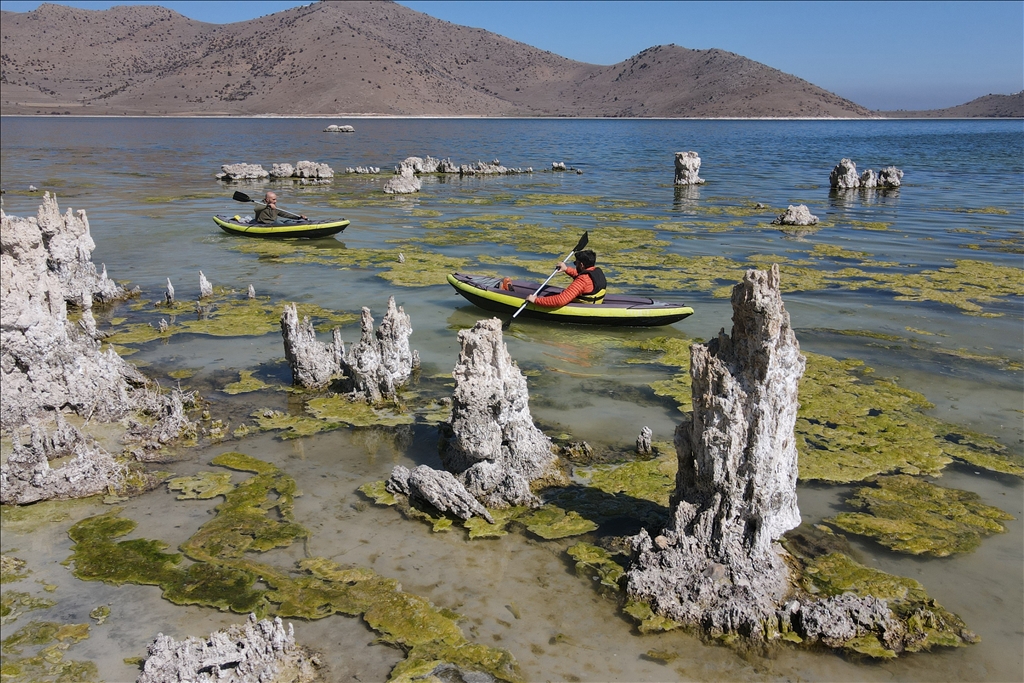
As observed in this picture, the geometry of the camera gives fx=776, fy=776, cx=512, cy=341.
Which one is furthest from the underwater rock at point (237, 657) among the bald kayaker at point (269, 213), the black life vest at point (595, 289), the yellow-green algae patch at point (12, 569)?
the bald kayaker at point (269, 213)

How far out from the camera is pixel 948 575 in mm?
7273

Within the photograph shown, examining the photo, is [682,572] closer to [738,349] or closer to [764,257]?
[738,349]

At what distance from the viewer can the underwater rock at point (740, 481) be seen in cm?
652

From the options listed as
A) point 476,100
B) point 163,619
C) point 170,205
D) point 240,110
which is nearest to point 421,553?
point 163,619

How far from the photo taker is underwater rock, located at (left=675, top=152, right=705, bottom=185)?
130ft

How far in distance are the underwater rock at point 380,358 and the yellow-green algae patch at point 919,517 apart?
240 inches

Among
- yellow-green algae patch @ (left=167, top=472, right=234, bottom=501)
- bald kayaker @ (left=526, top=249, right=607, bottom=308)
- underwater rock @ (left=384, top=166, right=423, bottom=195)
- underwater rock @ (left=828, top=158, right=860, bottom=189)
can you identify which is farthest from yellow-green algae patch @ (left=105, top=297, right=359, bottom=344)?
underwater rock @ (left=828, top=158, right=860, bottom=189)

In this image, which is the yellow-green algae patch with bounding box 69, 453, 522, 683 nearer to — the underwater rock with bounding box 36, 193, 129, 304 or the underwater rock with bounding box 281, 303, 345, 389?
the underwater rock with bounding box 281, 303, 345, 389

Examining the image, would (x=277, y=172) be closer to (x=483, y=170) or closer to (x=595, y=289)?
(x=483, y=170)

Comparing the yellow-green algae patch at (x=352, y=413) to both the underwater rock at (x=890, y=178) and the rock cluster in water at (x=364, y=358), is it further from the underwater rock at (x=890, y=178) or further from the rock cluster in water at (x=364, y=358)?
the underwater rock at (x=890, y=178)

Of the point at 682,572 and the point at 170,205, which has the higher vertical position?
the point at 170,205

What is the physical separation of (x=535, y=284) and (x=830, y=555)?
31.0ft

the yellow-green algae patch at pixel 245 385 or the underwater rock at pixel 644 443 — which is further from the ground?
the yellow-green algae patch at pixel 245 385

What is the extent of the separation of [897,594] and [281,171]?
40.5 metres
